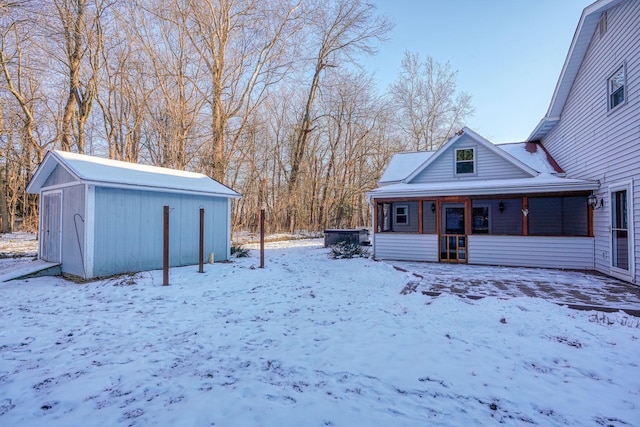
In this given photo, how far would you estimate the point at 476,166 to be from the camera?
11.7m

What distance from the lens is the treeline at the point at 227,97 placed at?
14.9 meters

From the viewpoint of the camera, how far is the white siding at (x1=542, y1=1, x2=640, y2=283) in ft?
21.7

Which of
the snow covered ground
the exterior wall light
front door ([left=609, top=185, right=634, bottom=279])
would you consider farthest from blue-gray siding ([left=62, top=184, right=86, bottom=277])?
the exterior wall light

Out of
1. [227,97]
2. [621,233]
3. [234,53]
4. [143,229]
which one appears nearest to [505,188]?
[621,233]

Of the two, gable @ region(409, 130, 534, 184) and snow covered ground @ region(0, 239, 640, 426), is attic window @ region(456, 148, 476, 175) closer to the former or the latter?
gable @ region(409, 130, 534, 184)

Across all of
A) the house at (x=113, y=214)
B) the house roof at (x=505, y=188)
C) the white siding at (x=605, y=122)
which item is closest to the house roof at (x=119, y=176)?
the house at (x=113, y=214)

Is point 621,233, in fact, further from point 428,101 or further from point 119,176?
point 428,101

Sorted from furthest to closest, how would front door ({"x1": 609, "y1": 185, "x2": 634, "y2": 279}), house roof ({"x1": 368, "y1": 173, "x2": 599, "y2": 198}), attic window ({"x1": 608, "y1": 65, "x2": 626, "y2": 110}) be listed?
house roof ({"x1": 368, "y1": 173, "x2": 599, "y2": 198}) → attic window ({"x1": 608, "y1": 65, "x2": 626, "y2": 110}) → front door ({"x1": 609, "y1": 185, "x2": 634, "y2": 279})

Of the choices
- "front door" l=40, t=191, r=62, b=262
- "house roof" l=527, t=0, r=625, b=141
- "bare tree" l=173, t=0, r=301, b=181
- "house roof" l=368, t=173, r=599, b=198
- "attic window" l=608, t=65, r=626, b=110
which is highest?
"bare tree" l=173, t=0, r=301, b=181

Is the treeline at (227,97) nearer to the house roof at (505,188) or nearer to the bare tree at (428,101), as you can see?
the bare tree at (428,101)

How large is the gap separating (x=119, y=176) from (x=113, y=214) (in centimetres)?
94

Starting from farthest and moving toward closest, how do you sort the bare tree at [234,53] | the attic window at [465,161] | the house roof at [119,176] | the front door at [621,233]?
the bare tree at [234,53]
the attic window at [465,161]
the house roof at [119,176]
the front door at [621,233]

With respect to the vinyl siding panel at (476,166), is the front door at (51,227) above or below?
below

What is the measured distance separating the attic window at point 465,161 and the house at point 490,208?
0.11ft
